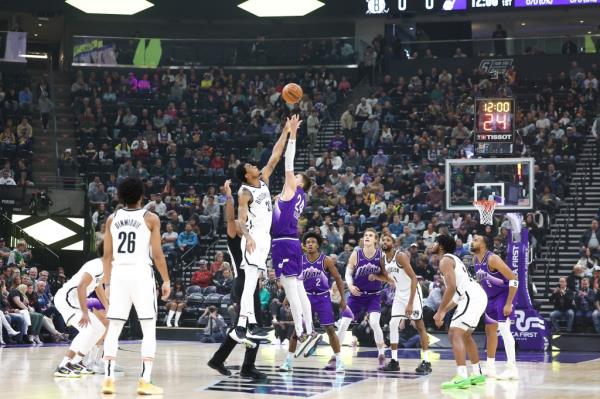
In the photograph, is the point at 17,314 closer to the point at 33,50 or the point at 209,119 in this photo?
the point at 209,119

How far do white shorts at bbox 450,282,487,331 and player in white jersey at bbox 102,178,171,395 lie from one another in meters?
3.66

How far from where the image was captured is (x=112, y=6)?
112 feet

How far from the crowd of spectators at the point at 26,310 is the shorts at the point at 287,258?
8217mm

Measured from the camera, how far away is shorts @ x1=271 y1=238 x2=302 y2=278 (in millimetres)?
12282

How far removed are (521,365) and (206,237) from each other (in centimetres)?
1250

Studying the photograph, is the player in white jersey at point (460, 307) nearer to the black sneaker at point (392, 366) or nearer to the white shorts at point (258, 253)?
the black sneaker at point (392, 366)

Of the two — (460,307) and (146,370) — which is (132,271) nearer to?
(146,370)

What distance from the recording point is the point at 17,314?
1911 cm

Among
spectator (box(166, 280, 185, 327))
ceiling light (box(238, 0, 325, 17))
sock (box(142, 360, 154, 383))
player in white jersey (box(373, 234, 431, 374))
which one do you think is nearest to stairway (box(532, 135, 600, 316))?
spectator (box(166, 280, 185, 327))

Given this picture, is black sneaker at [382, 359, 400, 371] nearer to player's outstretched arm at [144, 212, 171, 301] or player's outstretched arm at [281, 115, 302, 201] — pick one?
player's outstretched arm at [281, 115, 302, 201]

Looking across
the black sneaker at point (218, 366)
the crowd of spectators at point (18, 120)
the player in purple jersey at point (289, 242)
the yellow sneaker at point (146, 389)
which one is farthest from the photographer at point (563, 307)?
the crowd of spectators at point (18, 120)

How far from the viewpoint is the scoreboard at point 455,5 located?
2981 centimetres

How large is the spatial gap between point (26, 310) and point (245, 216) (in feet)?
29.6

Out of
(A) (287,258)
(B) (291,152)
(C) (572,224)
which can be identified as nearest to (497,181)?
(C) (572,224)
